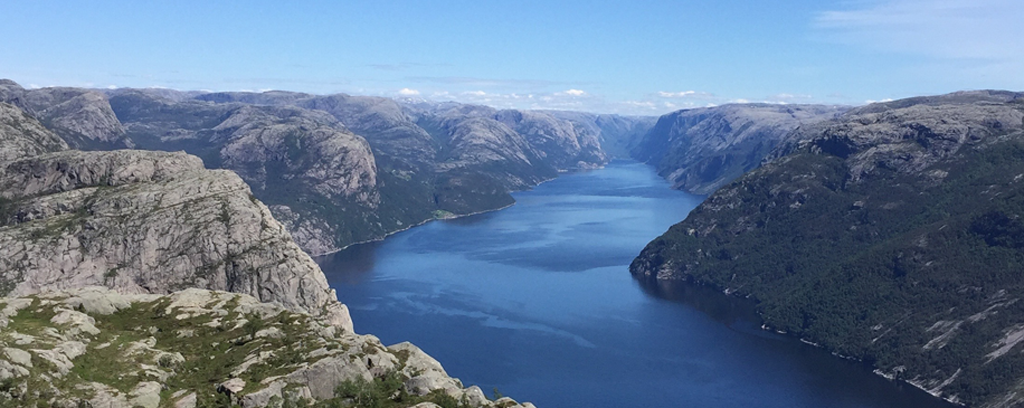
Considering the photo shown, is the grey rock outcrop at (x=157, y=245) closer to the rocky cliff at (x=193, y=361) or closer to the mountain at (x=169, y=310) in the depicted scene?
the mountain at (x=169, y=310)

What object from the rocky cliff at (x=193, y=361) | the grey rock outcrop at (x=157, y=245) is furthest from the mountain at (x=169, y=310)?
the grey rock outcrop at (x=157, y=245)

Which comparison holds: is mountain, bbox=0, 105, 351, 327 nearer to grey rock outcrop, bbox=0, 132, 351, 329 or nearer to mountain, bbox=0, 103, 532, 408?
grey rock outcrop, bbox=0, 132, 351, 329

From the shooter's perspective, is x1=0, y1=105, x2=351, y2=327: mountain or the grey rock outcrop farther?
the grey rock outcrop

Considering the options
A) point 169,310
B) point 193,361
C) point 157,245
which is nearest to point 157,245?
point 157,245

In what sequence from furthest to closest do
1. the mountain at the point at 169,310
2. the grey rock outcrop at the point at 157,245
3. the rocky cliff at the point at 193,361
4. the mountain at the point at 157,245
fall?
the grey rock outcrop at the point at 157,245, the mountain at the point at 157,245, the mountain at the point at 169,310, the rocky cliff at the point at 193,361

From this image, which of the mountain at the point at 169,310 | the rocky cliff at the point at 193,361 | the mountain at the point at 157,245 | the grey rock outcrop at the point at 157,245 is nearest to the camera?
the rocky cliff at the point at 193,361

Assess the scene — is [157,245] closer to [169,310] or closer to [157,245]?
[157,245]

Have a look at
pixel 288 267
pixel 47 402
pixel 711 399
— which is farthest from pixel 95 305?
pixel 711 399

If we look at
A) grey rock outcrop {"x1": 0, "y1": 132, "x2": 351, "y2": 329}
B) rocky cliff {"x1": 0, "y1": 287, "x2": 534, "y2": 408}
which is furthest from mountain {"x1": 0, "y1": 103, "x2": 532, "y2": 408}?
grey rock outcrop {"x1": 0, "y1": 132, "x2": 351, "y2": 329}

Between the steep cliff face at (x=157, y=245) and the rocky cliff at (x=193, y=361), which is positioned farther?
the steep cliff face at (x=157, y=245)
